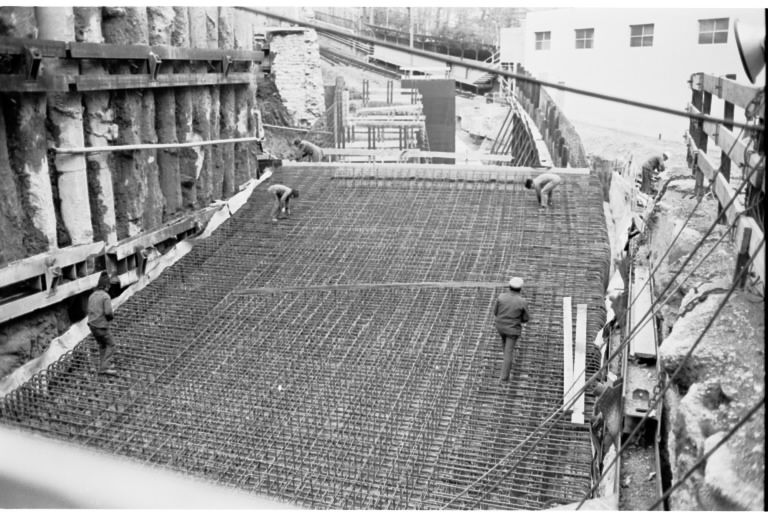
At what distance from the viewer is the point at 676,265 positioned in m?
6.68

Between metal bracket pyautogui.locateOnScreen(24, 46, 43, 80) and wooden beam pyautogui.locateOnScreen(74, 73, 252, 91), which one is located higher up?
metal bracket pyautogui.locateOnScreen(24, 46, 43, 80)

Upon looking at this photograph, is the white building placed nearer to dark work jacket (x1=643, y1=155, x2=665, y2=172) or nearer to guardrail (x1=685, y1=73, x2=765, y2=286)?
dark work jacket (x1=643, y1=155, x2=665, y2=172)

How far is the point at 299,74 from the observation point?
73.7 feet

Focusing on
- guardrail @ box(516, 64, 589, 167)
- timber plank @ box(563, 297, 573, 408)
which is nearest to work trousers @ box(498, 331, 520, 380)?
timber plank @ box(563, 297, 573, 408)

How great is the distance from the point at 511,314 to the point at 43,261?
16.4 feet

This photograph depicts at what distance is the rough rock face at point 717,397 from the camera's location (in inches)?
138

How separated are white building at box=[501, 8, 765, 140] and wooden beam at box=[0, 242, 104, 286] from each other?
1531cm

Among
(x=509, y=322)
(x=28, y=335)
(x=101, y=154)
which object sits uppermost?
(x=101, y=154)

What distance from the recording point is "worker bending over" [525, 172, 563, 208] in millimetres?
10766

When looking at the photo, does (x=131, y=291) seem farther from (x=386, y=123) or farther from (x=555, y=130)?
(x=386, y=123)

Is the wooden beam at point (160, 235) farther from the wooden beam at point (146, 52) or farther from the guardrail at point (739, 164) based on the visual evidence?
the guardrail at point (739, 164)

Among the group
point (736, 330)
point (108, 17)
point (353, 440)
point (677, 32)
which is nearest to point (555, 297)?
point (353, 440)

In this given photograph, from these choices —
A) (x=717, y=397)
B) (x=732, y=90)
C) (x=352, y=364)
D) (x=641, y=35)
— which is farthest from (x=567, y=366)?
(x=641, y=35)

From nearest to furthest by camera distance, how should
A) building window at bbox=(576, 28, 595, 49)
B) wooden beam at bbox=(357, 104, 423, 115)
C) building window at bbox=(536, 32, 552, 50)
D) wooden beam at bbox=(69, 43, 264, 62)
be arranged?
wooden beam at bbox=(69, 43, 264, 62)
wooden beam at bbox=(357, 104, 423, 115)
building window at bbox=(576, 28, 595, 49)
building window at bbox=(536, 32, 552, 50)
